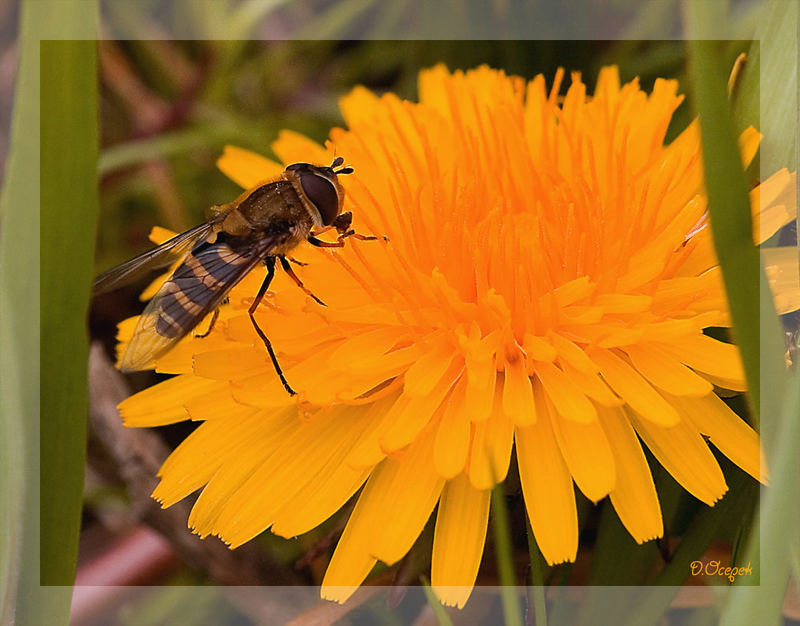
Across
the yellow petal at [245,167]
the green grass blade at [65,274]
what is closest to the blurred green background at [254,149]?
the green grass blade at [65,274]

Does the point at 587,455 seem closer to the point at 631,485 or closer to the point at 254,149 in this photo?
the point at 631,485

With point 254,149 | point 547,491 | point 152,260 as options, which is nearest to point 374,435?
point 547,491

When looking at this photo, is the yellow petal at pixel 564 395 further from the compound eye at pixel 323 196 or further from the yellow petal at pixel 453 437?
the compound eye at pixel 323 196

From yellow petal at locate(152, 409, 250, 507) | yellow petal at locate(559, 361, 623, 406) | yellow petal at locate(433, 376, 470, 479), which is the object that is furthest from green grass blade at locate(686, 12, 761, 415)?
yellow petal at locate(152, 409, 250, 507)

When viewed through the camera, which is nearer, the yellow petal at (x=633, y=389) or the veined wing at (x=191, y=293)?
the yellow petal at (x=633, y=389)

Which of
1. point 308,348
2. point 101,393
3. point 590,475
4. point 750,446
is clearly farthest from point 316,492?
point 101,393

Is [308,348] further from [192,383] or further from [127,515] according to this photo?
[127,515]
